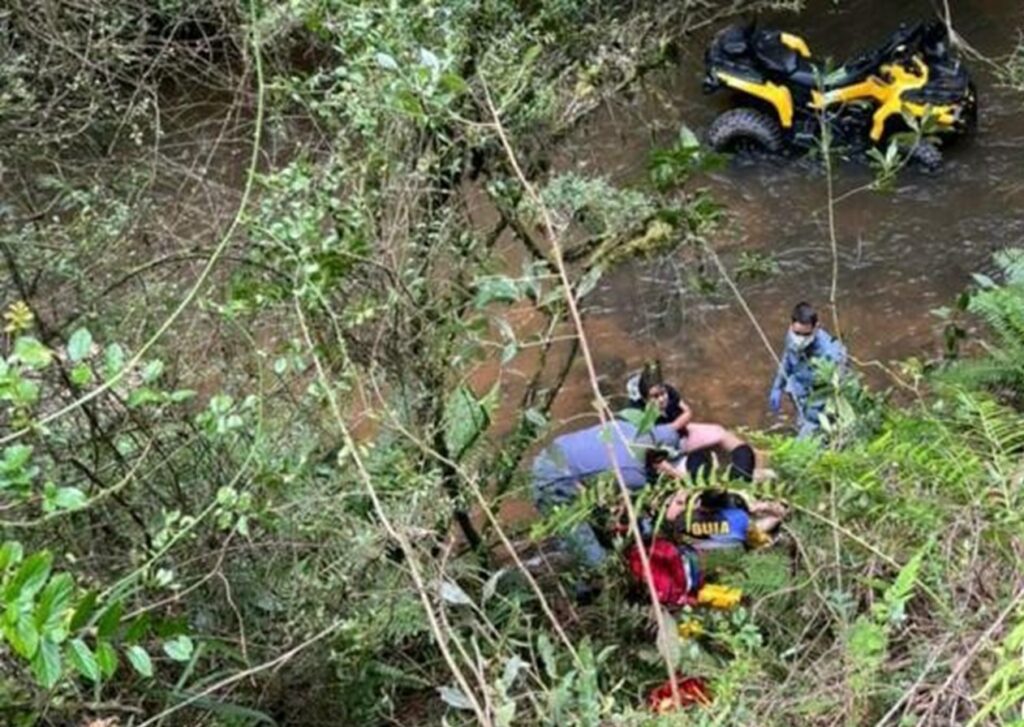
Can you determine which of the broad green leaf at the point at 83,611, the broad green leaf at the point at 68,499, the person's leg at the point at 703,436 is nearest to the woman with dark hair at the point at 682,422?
the person's leg at the point at 703,436

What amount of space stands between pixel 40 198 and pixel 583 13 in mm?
2002

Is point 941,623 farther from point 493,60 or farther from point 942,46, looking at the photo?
point 942,46

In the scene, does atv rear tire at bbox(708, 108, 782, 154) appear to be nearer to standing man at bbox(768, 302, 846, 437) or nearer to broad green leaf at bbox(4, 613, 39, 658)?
standing man at bbox(768, 302, 846, 437)

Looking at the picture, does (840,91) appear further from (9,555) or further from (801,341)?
(9,555)

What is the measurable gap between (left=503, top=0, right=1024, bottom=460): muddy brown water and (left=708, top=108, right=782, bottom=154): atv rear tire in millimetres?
176

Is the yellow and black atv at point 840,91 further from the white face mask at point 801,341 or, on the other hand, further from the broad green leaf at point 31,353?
the broad green leaf at point 31,353

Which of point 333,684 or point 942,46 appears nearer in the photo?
point 333,684

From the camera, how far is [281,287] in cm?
286

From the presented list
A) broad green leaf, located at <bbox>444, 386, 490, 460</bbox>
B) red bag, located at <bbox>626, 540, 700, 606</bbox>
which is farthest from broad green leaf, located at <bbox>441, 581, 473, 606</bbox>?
red bag, located at <bbox>626, 540, 700, 606</bbox>

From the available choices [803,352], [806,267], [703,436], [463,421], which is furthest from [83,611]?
[806,267]

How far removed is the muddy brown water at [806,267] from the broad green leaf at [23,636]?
4.21m

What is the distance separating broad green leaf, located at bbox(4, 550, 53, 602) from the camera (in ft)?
5.29

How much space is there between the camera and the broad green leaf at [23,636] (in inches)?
62.9

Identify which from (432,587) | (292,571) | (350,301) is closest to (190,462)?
(292,571)
